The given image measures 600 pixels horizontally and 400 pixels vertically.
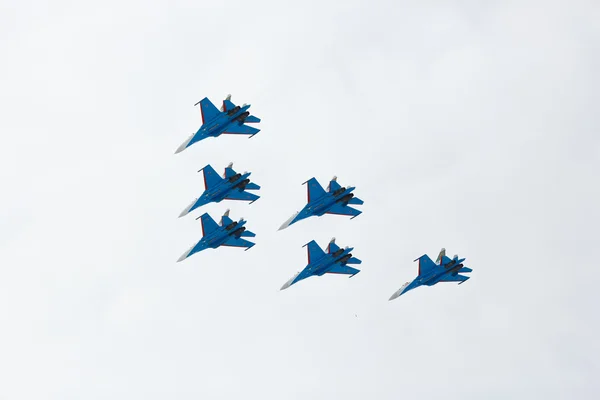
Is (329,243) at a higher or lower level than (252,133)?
lower

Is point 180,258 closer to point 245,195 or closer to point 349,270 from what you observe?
point 245,195

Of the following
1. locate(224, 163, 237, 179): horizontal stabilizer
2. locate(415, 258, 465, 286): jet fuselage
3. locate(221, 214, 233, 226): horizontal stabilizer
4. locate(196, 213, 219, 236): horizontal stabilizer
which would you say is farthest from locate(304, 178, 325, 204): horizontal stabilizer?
locate(415, 258, 465, 286): jet fuselage

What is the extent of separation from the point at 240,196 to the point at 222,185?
10.3 feet

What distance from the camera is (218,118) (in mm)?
136000

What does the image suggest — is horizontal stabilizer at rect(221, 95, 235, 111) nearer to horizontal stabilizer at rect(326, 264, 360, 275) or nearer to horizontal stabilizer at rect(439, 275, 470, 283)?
horizontal stabilizer at rect(326, 264, 360, 275)

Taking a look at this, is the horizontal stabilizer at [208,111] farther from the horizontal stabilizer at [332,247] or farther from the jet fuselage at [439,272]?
the jet fuselage at [439,272]

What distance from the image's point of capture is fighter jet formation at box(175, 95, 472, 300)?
136250mm

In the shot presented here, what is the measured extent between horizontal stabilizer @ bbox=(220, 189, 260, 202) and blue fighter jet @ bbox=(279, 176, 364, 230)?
581 centimetres

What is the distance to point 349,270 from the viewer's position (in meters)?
144

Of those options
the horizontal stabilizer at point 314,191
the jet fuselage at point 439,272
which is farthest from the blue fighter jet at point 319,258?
the jet fuselage at point 439,272

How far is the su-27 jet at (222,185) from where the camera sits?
13738cm

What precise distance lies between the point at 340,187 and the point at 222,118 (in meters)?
18.0

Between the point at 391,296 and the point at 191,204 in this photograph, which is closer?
the point at 191,204

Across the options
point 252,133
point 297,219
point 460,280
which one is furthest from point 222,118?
point 460,280
